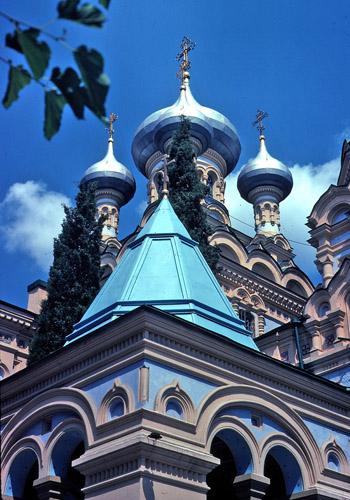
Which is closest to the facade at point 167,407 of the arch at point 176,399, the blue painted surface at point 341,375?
the arch at point 176,399

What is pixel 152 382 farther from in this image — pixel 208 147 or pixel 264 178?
pixel 264 178

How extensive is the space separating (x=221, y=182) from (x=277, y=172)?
380cm

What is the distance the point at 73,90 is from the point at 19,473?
695 cm

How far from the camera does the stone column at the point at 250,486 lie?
7.74m

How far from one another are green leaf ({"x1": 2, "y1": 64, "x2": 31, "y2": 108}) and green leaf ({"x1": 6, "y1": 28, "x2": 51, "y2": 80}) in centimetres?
8

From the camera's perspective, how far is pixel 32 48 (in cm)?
257

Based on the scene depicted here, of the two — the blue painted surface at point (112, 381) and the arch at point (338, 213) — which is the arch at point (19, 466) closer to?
the blue painted surface at point (112, 381)

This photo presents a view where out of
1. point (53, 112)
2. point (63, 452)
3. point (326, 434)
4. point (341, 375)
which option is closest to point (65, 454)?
point (63, 452)

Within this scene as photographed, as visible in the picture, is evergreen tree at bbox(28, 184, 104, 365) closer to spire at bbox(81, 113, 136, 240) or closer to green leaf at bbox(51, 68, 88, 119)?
green leaf at bbox(51, 68, 88, 119)

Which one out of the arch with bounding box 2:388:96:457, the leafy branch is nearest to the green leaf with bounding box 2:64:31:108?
the leafy branch

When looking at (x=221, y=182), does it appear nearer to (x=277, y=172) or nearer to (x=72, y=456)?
(x=277, y=172)

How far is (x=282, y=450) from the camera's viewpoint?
27.4 ft

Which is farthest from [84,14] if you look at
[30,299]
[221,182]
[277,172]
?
[277,172]

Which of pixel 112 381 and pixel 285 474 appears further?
pixel 285 474
